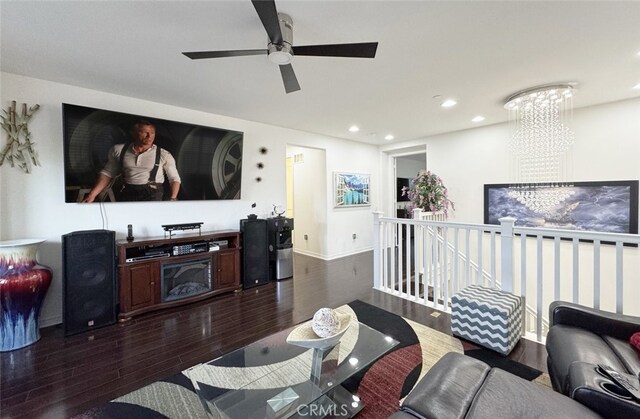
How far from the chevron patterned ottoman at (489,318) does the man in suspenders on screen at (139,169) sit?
12.2 feet

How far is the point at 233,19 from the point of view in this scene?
6.43ft

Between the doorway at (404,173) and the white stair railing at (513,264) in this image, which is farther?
the doorway at (404,173)

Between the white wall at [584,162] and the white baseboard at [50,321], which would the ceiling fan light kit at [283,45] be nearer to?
the white baseboard at [50,321]

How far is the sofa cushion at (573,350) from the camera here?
1.40 meters

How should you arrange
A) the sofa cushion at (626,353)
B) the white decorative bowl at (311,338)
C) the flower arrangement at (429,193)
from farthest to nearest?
the flower arrangement at (429,193) < the white decorative bowl at (311,338) < the sofa cushion at (626,353)

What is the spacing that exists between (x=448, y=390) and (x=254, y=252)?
3.28 meters

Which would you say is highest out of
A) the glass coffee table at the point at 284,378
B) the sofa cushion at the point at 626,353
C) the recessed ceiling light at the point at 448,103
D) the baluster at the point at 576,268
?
the recessed ceiling light at the point at 448,103

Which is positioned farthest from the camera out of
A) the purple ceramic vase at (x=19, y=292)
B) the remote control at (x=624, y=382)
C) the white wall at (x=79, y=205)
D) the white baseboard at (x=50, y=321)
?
the white baseboard at (x=50, y=321)

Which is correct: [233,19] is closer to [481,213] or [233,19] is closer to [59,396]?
[59,396]

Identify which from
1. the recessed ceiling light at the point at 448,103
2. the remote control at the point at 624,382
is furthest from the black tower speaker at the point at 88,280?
the recessed ceiling light at the point at 448,103

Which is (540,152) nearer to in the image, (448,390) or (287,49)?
(287,49)

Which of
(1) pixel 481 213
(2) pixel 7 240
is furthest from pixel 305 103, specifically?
(1) pixel 481 213

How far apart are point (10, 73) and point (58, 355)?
2.80 m

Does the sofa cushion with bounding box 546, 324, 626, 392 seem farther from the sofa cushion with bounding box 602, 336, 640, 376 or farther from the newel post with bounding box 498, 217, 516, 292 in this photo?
the newel post with bounding box 498, 217, 516, 292
